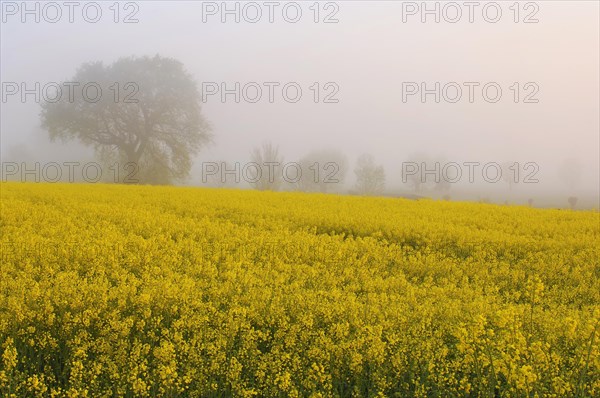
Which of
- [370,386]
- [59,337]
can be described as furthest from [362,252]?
[59,337]

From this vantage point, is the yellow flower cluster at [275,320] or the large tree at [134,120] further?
the large tree at [134,120]

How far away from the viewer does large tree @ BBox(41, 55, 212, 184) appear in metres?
44.2

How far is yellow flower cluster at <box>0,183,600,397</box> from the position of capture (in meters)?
4.31

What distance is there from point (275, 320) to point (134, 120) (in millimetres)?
42929

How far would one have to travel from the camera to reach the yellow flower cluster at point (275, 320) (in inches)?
170

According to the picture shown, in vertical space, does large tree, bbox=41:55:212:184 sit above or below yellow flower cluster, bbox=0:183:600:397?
above

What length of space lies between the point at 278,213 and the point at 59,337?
377 inches

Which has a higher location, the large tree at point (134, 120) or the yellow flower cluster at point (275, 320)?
the large tree at point (134, 120)

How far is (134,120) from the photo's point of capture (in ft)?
148

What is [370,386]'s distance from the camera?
15.3 feet

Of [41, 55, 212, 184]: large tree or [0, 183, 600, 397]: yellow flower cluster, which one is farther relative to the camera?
[41, 55, 212, 184]: large tree

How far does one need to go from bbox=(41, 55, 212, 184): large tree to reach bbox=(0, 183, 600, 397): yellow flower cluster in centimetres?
3490

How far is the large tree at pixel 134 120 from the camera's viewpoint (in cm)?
4416

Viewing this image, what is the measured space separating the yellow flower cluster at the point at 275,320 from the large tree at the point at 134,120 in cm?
3490
